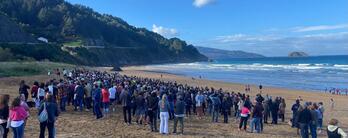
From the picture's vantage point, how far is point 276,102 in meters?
20.2

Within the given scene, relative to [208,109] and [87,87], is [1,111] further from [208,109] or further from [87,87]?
[208,109]

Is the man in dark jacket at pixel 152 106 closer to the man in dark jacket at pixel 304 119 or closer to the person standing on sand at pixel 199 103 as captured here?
the man in dark jacket at pixel 304 119

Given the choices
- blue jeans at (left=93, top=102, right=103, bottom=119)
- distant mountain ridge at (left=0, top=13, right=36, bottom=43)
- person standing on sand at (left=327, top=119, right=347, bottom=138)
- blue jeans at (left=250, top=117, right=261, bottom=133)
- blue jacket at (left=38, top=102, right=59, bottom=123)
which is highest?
distant mountain ridge at (left=0, top=13, right=36, bottom=43)

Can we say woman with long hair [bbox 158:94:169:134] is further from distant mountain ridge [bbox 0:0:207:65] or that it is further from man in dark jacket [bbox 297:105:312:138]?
distant mountain ridge [bbox 0:0:207:65]

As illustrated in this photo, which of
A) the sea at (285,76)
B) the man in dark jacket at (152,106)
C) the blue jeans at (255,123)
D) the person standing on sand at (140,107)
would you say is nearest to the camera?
the man in dark jacket at (152,106)

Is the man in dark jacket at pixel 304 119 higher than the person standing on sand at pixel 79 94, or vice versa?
the person standing on sand at pixel 79 94

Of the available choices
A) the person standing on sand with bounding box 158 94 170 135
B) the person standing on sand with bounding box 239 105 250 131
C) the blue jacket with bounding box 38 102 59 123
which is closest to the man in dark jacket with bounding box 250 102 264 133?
the person standing on sand with bounding box 239 105 250 131

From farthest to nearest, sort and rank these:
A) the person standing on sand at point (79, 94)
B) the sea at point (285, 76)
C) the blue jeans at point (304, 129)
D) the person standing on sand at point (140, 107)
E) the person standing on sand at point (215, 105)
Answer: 1. the sea at point (285, 76)
2. the person standing on sand at point (215, 105)
3. the person standing on sand at point (79, 94)
4. the person standing on sand at point (140, 107)
5. the blue jeans at point (304, 129)

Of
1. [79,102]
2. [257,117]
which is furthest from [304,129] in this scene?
[79,102]

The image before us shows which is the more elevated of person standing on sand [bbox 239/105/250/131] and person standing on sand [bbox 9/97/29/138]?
person standing on sand [bbox 9/97/29/138]

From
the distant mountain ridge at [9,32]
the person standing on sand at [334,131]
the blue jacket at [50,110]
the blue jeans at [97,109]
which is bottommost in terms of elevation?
the blue jeans at [97,109]

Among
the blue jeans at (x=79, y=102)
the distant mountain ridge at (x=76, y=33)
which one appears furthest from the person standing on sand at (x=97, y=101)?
the distant mountain ridge at (x=76, y=33)

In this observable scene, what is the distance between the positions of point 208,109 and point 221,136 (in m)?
7.00

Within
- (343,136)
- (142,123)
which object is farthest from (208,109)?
(343,136)
